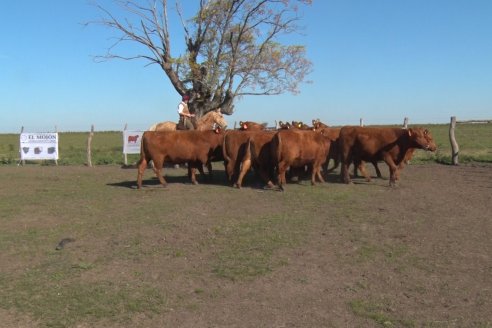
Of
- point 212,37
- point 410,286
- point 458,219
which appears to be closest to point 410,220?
point 458,219

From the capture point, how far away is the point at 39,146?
2114 cm

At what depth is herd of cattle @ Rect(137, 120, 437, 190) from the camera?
1168 cm

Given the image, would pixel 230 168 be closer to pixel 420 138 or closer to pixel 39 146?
pixel 420 138

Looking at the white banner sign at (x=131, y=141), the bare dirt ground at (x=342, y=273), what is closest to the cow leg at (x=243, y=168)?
the bare dirt ground at (x=342, y=273)

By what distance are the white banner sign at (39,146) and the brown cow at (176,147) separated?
33.4 feet

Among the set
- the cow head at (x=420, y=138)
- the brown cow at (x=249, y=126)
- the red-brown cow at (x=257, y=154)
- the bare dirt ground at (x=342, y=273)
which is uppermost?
the brown cow at (x=249, y=126)

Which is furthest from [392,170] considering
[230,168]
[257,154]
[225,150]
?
[225,150]

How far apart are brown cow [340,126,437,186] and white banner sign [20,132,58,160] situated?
1340 centimetres

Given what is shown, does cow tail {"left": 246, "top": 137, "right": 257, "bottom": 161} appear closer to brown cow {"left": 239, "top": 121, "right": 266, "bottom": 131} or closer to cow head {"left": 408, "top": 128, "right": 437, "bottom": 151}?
brown cow {"left": 239, "top": 121, "right": 266, "bottom": 131}

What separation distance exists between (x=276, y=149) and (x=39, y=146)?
44.1 feet

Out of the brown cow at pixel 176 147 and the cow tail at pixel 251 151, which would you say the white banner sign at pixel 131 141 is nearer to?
the brown cow at pixel 176 147

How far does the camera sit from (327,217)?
838cm

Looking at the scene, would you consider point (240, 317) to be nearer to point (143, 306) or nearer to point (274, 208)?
point (143, 306)

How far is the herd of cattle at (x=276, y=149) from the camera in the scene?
1168 cm
